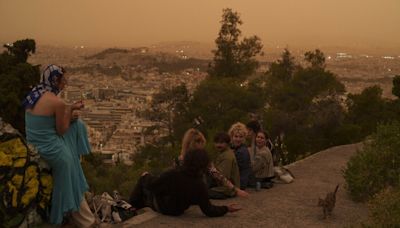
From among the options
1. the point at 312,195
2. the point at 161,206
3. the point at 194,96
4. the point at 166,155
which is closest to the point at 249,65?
the point at 194,96

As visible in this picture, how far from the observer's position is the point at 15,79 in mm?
14430

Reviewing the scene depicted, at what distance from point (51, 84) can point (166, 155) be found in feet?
48.5

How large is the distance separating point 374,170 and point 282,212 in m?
1.54

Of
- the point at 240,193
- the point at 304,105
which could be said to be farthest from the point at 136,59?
the point at 240,193

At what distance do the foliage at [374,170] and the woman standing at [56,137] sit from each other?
154 inches

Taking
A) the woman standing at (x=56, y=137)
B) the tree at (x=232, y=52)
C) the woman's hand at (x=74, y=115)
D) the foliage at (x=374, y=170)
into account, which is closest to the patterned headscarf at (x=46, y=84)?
the woman standing at (x=56, y=137)

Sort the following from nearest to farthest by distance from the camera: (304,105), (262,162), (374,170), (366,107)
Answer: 1. (374,170)
2. (262,162)
3. (366,107)
4. (304,105)

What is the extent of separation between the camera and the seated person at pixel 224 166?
22.0 ft

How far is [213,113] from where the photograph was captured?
21.4 metres

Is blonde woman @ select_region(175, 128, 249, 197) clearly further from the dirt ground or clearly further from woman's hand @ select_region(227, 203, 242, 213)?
woman's hand @ select_region(227, 203, 242, 213)

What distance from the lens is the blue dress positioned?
4.90 m

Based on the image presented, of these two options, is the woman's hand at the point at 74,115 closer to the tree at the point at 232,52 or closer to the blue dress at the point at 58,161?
the blue dress at the point at 58,161

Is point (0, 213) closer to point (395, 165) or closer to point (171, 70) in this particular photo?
point (395, 165)

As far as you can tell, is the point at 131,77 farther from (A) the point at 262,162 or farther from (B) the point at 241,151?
(B) the point at 241,151
